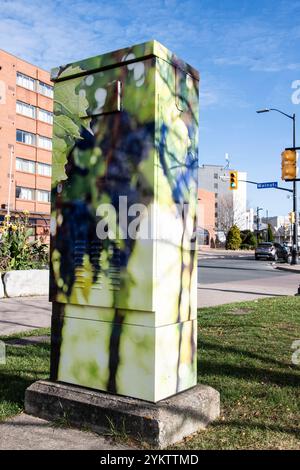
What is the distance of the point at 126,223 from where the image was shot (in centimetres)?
338

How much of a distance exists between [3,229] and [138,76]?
10.7 metres

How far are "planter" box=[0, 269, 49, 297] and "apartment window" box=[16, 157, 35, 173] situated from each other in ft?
130

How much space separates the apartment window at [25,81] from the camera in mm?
49688

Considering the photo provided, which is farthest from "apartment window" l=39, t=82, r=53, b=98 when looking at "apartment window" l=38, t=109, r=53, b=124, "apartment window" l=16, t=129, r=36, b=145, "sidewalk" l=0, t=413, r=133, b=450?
"sidewalk" l=0, t=413, r=133, b=450

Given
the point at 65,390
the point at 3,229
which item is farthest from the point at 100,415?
the point at 3,229

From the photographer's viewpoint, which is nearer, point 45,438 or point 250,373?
point 45,438

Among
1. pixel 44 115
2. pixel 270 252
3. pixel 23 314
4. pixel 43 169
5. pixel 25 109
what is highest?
pixel 44 115

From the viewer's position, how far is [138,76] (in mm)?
3334

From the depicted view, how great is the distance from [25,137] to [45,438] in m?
50.3

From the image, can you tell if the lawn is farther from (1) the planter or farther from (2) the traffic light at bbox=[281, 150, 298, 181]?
(2) the traffic light at bbox=[281, 150, 298, 181]

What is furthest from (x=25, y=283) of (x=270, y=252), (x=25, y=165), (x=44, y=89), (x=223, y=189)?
(x=223, y=189)

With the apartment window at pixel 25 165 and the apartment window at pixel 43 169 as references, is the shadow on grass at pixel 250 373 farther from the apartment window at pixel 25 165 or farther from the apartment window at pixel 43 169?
the apartment window at pixel 43 169

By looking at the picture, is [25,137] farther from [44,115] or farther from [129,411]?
[129,411]

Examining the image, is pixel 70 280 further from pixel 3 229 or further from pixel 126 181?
pixel 3 229
